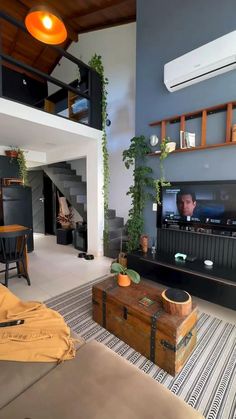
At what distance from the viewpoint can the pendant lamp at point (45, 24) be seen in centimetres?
144

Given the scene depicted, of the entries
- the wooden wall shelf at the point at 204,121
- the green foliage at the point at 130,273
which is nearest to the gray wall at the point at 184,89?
the wooden wall shelf at the point at 204,121

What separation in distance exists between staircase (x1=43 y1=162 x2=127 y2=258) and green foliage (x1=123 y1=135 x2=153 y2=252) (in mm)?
790

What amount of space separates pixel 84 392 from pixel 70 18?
243 inches

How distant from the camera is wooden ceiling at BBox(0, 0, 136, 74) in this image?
3.91 meters

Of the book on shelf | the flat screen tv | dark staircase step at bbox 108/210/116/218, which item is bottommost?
dark staircase step at bbox 108/210/116/218

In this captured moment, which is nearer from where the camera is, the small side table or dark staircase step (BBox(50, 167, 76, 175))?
the small side table

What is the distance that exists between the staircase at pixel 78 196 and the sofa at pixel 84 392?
9.67 feet

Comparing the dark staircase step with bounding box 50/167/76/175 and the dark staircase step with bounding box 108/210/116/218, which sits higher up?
the dark staircase step with bounding box 50/167/76/175

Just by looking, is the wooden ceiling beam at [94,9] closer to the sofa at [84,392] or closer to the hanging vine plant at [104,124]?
the hanging vine plant at [104,124]

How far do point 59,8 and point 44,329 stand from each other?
5.61 meters

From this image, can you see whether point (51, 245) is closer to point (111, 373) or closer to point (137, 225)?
point (137, 225)

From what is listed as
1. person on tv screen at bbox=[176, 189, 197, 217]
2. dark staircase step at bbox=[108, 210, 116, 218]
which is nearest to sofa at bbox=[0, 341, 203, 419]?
person on tv screen at bbox=[176, 189, 197, 217]

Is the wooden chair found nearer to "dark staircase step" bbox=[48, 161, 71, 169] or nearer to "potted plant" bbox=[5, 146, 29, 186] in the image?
"potted plant" bbox=[5, 146, 29, 186]

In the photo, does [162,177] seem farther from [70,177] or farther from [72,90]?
[70,177]
